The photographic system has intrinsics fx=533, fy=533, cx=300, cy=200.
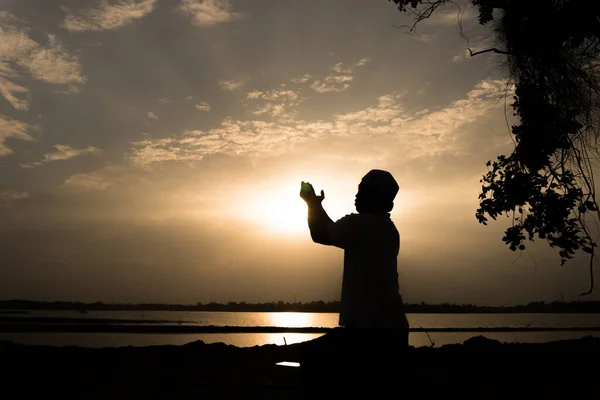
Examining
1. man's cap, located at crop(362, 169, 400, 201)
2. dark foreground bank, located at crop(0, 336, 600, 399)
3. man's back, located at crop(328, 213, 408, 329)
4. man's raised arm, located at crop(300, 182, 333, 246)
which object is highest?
man's cap, located at crop(362, 169, 400, 201)

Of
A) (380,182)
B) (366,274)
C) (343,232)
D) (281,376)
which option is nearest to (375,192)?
(380,182)

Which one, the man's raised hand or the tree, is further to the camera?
the tree

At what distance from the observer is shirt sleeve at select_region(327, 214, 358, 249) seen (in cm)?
356

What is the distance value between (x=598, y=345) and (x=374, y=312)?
18.1 m

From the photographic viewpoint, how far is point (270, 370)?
950 cm

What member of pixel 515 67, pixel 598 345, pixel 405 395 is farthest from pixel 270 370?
pixel 598 345

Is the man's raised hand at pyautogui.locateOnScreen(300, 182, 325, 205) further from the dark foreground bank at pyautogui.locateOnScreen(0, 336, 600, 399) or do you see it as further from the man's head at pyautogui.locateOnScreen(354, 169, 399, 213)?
the dark foreground bank at pyautogui.locateOnScreen(0, 336, 600, 399)

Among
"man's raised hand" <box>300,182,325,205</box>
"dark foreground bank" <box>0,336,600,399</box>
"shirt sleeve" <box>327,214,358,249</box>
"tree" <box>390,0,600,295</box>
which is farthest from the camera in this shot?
"tree" <box>390,0,600,295</box>

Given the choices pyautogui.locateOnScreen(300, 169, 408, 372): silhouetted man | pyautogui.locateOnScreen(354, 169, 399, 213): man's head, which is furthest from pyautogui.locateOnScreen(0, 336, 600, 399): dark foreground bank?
pyautogui.locateOnScreen(354, 169, 399, 213): man's head

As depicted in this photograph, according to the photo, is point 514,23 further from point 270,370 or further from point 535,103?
point 270,370

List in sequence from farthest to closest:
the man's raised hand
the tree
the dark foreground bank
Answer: the tree, the man's raised hand, the dark foreground bank

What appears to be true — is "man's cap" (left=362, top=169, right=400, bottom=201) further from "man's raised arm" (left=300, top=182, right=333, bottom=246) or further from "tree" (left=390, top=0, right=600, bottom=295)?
"tree" (left=390, top=0, right=600, bottom=295)

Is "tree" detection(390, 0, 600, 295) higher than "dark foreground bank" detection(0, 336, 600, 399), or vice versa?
"tree" detection(390, 0, 600, 295)

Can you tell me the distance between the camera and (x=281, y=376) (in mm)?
8469
